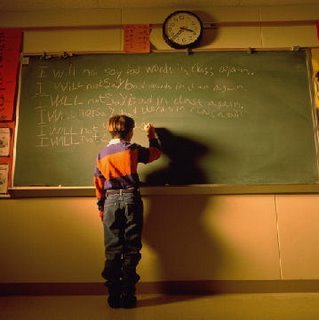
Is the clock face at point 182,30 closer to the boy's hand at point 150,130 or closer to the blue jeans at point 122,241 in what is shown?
the boy's hand at point 150,130

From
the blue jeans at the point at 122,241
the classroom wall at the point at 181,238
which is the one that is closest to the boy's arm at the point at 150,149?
the blue jeans at the point at 122,241

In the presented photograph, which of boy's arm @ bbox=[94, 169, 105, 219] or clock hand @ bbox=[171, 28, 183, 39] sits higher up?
clock hand @ bbox=[171, 28, 183, 39]

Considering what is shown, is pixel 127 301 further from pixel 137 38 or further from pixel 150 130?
pixel 137 38

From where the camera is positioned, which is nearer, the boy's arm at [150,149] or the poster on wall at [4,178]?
the boy's arm at [150,149]

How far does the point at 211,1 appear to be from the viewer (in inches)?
112

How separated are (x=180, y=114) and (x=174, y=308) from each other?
5.00 feet

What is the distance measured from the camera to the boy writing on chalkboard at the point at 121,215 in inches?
87.4

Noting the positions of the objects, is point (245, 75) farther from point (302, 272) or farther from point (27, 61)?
point (27, 61)

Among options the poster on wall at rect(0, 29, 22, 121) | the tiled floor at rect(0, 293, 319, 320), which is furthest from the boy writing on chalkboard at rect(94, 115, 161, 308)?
the poster on wall at rect(0, 29, 22, 121)

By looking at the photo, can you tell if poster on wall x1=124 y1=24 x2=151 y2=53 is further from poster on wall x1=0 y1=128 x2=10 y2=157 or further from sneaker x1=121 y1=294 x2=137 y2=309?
sneaker x1=121 y1=294 x2=137 y2=309

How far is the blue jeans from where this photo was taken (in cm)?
221

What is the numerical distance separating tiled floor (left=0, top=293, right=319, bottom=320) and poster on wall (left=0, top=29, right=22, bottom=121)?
1576 mm

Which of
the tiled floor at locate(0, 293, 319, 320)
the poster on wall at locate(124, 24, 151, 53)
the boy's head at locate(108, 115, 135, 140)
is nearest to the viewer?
the tiled floor at locate(0, 293, 319, 320)

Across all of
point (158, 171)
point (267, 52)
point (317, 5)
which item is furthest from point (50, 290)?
point (317, 5)
